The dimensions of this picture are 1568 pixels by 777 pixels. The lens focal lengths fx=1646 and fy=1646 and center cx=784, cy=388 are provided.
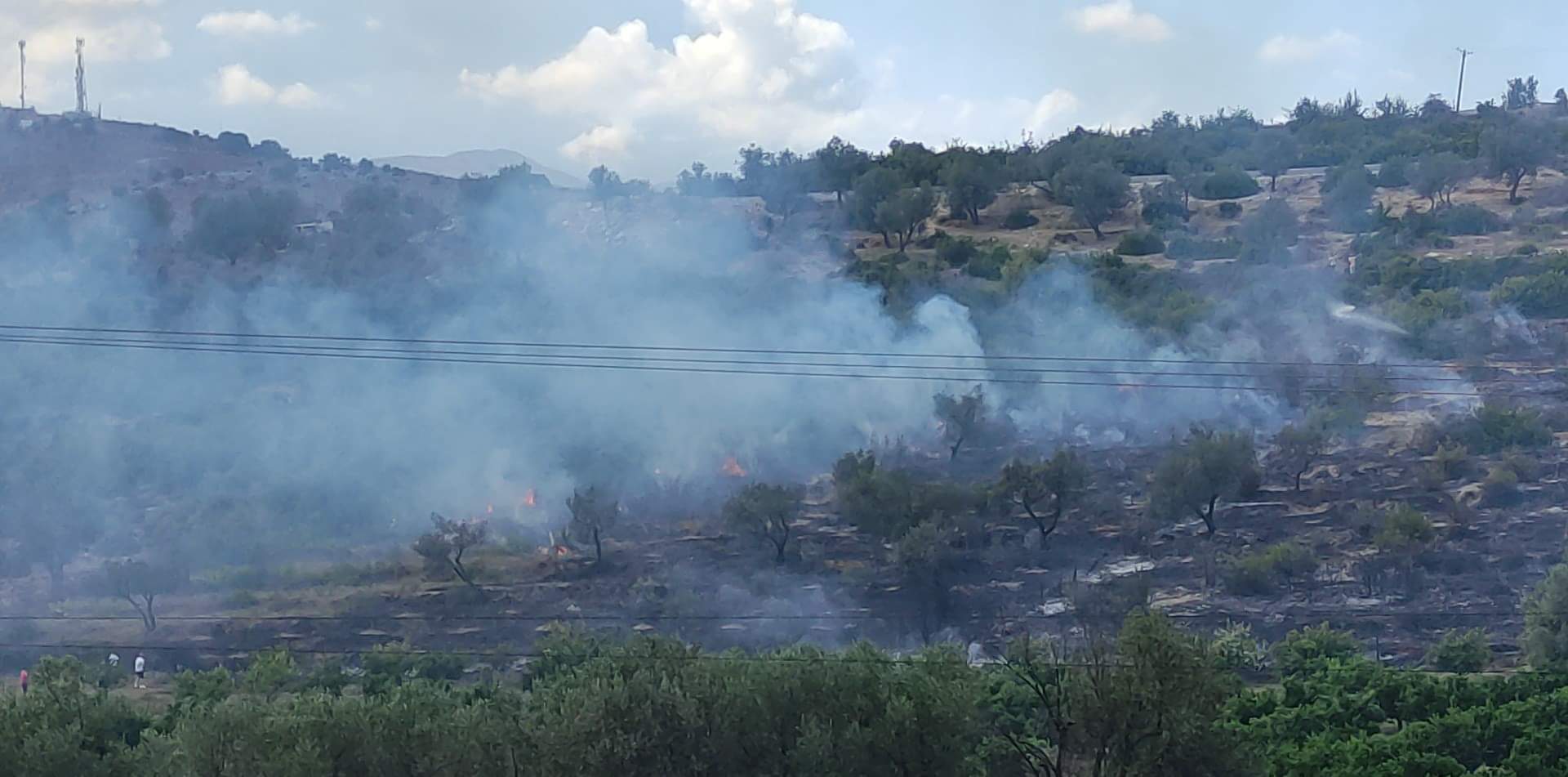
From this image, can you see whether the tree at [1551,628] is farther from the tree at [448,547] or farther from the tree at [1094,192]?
the tree at [1094,192]

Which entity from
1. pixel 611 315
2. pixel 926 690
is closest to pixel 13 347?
pixel 611 315

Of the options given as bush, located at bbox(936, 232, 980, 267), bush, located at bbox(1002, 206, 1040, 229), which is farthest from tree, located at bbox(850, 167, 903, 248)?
bush, located at bbox(1002, 206, 1040, 229)

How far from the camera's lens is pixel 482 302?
45.2 m

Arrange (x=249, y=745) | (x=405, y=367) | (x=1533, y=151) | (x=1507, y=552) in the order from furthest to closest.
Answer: (x=1533, y=151) → (x=405, y=367) → (x=1507, y=552) → (x=249, y=745)

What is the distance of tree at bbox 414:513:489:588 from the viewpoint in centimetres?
2841

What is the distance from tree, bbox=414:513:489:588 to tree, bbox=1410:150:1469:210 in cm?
3373

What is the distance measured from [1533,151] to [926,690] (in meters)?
43.2

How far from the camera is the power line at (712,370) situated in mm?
34750

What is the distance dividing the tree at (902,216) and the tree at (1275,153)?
12.7 metres

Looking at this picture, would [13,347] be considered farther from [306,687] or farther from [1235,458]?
[1235,458]

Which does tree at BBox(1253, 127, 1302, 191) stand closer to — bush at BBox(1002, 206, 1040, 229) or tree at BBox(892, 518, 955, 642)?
bush at BBox(1002, 206, 1040, 229)

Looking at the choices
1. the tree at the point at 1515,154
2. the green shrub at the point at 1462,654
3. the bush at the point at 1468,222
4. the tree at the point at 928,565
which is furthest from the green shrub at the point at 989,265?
the green shrub at the point at 1462,654

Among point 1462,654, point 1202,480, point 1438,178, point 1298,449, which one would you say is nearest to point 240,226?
point 1202,480

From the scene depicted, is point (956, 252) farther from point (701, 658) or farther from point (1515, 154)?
point (701, 658)
